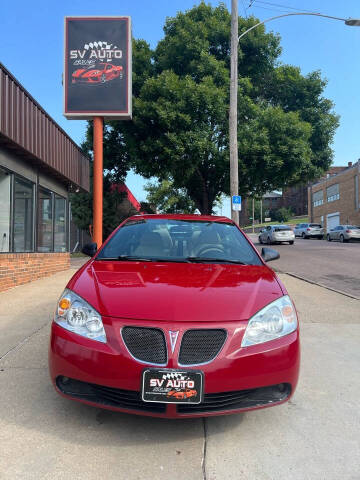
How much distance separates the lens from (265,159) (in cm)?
1689

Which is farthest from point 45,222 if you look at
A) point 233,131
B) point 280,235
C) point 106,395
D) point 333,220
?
point 333,220

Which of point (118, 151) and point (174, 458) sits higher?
point (118, 151)

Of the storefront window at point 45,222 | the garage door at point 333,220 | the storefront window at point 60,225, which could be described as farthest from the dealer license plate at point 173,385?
the garage door at point 333,220

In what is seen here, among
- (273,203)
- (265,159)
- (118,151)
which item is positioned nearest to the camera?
(265,159)

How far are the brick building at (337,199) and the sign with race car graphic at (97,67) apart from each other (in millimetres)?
35176

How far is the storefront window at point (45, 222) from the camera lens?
10.1m

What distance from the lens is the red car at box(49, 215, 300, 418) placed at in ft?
7.34

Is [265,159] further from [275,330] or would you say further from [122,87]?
[275,330]

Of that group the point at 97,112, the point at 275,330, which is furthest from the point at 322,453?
the point at 97,112

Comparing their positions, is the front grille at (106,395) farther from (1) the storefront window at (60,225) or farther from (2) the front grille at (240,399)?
(1) the storefront window at (60,225)

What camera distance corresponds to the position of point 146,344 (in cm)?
229

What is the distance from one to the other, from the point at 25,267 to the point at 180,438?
6.84m

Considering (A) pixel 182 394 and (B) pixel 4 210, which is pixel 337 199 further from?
(A) pixel 182 394

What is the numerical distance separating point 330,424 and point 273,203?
118 m
